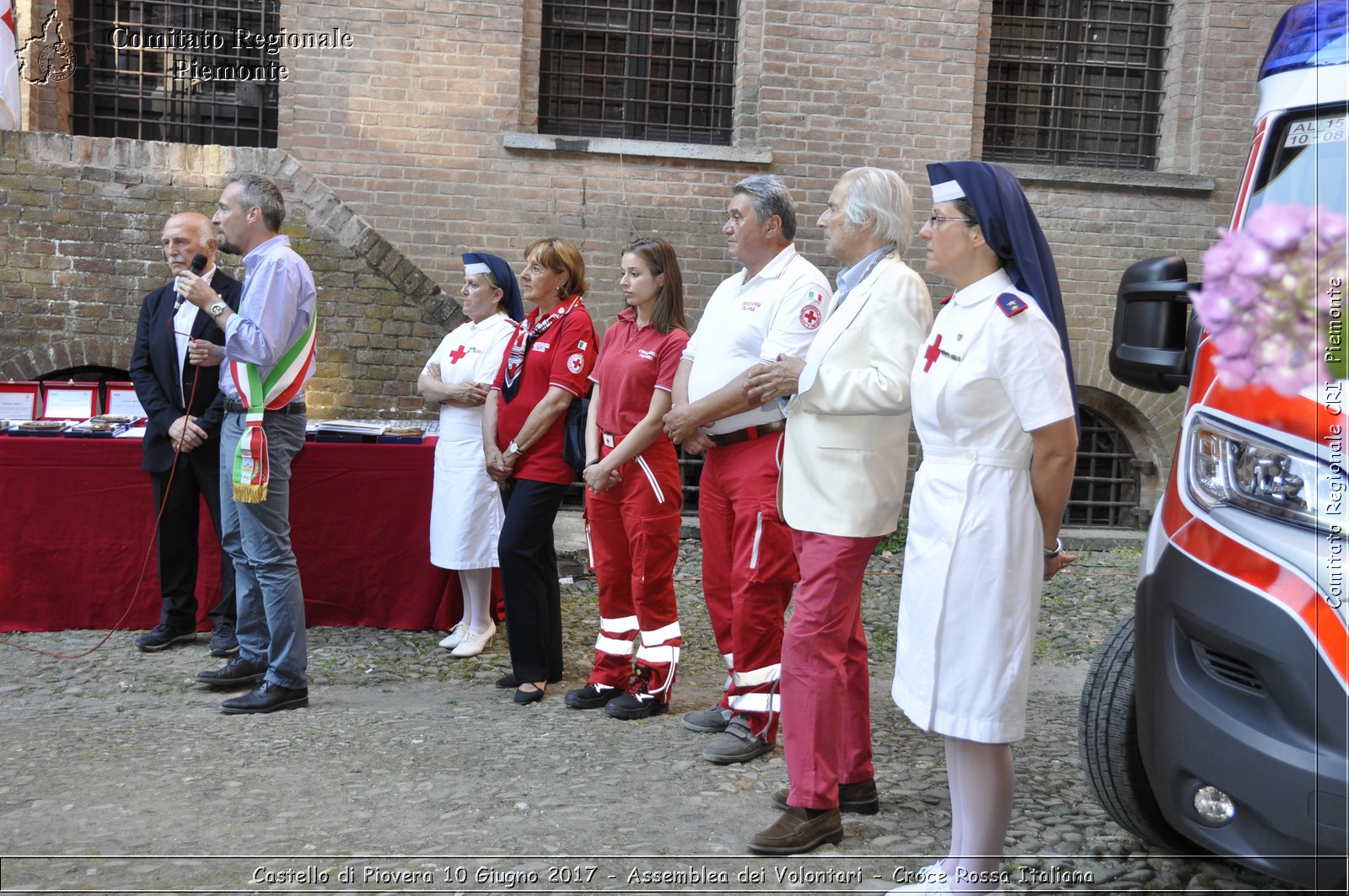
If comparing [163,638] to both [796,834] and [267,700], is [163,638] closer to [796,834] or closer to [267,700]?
[267,700]

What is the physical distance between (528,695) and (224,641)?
1801 mm

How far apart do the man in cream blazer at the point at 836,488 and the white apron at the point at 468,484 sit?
277 centimetres

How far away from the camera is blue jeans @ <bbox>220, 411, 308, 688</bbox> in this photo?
16.9 ft

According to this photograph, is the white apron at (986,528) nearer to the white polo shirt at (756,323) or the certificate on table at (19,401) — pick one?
the white polo shirt at (756,323)

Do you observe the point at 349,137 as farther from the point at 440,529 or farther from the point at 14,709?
the point at 14,709

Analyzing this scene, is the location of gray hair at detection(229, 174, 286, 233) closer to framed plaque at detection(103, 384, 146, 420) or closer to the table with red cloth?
the table with red cloth

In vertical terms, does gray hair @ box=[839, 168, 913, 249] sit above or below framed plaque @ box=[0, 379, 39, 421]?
above

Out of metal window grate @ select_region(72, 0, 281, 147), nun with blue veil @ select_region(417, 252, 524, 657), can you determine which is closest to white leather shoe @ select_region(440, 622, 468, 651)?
nun with blue veil @ select_region(417, 252, 524, 657)

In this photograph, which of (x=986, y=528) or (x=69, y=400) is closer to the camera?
(x=986, y=528)

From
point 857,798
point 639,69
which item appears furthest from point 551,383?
point 639,69

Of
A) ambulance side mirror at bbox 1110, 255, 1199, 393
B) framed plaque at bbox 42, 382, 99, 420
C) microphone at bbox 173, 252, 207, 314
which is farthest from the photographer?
framed plaque at bbox 42, 382, 99, 420

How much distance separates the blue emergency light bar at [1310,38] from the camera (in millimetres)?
2904

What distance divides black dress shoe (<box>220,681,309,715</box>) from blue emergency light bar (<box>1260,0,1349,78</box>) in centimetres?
434

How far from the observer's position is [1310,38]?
304 cm
